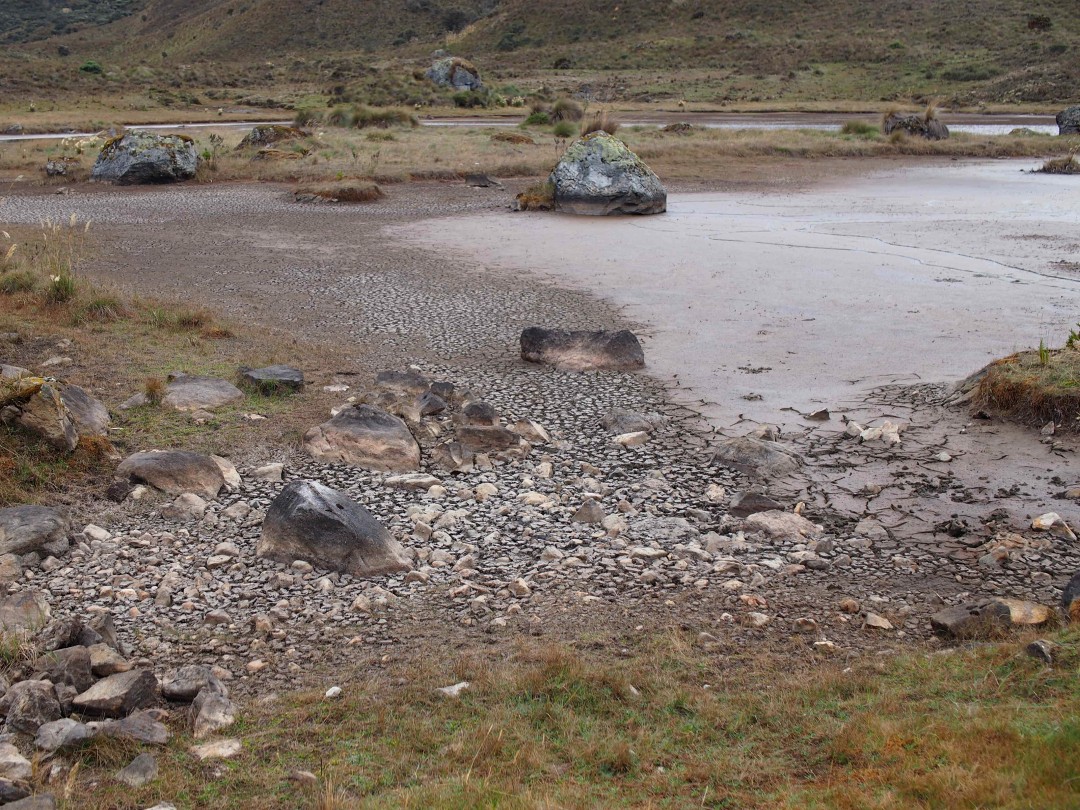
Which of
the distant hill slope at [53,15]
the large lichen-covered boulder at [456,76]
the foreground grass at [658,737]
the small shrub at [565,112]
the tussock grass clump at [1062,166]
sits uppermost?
the distant hill slope at [53,15]

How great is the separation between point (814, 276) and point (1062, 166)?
13.7m

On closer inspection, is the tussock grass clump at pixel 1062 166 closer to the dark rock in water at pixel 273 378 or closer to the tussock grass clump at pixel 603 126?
the tussock grass clump at pixel 603 126

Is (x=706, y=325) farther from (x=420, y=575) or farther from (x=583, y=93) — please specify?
(x=583, y=93)

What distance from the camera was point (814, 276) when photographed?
1224cm

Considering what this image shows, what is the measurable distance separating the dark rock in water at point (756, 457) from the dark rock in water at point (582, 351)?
83.7 inches

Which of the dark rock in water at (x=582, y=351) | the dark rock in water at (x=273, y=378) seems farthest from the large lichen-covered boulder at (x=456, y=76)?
the dark rock in water at (x=273, y=378)

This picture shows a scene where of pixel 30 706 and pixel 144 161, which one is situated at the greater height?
pixel 144 161

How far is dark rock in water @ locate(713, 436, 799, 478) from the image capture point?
6445 millimetres

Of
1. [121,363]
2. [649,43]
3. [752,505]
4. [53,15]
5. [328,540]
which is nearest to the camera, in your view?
[328,540]

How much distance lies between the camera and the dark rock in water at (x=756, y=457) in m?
6.45

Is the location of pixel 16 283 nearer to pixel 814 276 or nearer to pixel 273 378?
pixel 273 378

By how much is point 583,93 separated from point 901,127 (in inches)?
979

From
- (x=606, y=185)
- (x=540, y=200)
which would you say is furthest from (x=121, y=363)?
(x=540, y=200)

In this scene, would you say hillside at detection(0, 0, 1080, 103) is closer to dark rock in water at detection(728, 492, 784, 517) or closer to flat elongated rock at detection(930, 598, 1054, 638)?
dark rock in water at detection(728, 492, 784, 517)
